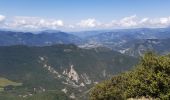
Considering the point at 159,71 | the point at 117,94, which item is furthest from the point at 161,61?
the point at 117,94

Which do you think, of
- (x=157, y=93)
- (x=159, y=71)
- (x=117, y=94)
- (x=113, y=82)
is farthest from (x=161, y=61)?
(x=113, y=82)

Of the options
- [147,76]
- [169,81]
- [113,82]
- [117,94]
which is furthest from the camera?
[113,82]

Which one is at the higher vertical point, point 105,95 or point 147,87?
point 147,87

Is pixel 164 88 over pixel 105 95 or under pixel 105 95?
over

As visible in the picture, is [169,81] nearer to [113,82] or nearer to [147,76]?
[147,76]

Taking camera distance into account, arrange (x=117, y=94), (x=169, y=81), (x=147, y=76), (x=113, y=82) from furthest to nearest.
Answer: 1. (x=113, y=82)
2. (x=117, y=94)
3. (x=147, y=76)
4. (x=169, y=81)

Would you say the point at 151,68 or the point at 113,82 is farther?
the point at 113,82

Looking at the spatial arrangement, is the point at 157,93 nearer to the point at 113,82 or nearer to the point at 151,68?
the point at 151,68

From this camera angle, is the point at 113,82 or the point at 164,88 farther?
the point at 113,82

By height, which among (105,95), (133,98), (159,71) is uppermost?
(159,71)
